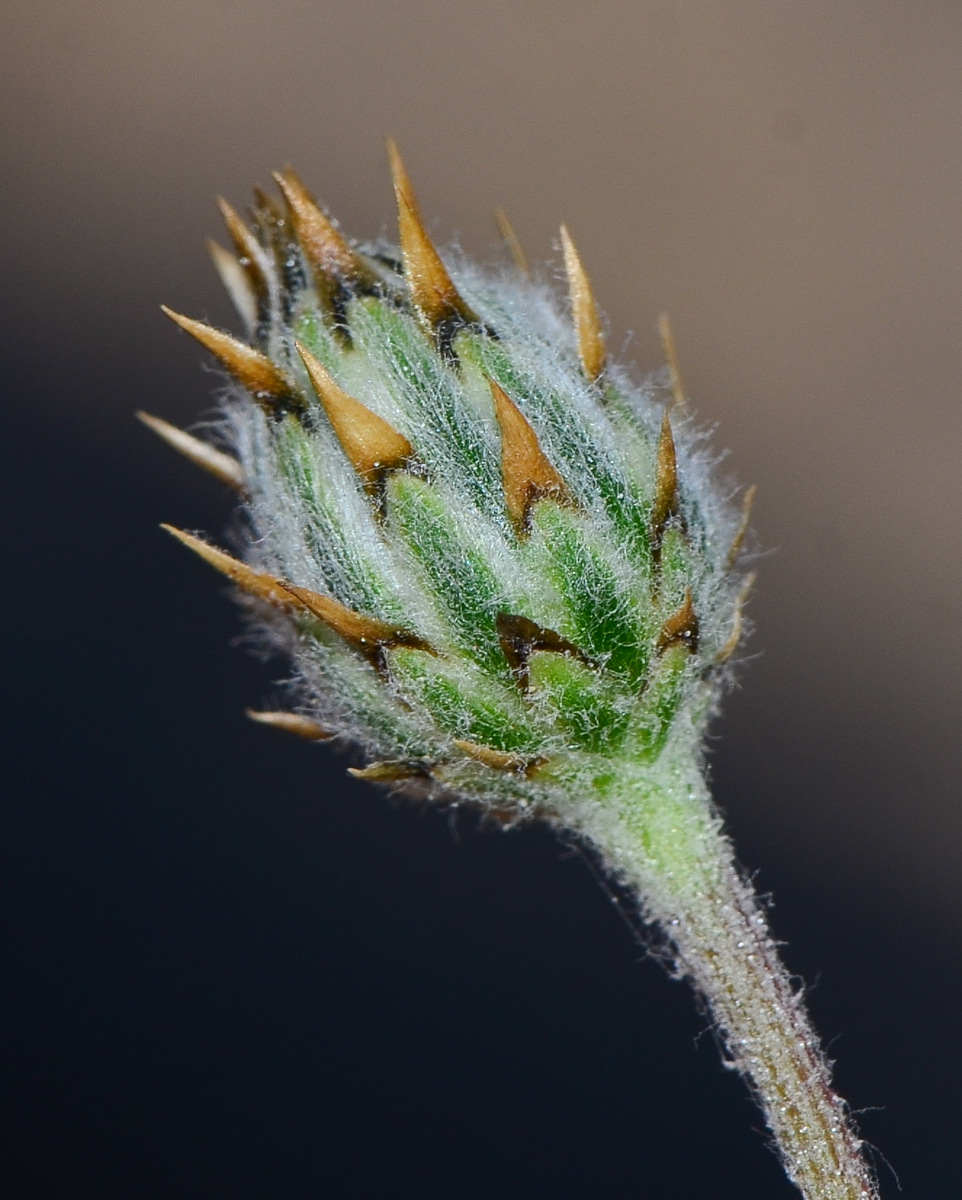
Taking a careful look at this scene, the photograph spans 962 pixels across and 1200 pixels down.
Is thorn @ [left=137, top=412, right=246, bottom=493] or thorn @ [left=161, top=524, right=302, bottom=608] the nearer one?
thorn @ [left=161, top=524, right=302, bottom=608]

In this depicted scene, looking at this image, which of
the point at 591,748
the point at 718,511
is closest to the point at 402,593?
the point at 591,748

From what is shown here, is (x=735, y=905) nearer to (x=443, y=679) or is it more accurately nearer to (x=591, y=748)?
(x=591, y=748)

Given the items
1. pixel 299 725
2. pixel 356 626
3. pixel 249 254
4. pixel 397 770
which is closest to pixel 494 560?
pixel 356 626

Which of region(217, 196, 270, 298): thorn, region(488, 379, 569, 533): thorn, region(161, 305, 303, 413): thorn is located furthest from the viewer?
region(217, 196, 270, 298): thorn

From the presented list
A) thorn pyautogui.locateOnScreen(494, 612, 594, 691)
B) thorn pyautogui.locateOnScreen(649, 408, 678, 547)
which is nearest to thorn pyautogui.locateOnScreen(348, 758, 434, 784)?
thorn pyautogui.locateOnScreen(494, 612, 594, 691)

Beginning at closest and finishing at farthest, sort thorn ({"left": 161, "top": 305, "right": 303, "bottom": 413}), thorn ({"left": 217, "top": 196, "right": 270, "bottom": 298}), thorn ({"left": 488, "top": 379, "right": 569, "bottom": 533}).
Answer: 1. thorn ({"left": 488, "top": 379, "right": 569, "bottom": 533})
2. thorn ({"left": 161, "top": 305, "right": 303, "bottom": 413})
3. thorn ({"left": 217, "top": 196, "right": 270, "bottom": 298})

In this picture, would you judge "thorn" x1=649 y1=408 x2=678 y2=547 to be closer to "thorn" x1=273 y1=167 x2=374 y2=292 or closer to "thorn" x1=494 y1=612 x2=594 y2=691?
"thorn" x1=494 y1=612 x2=594 y2=691

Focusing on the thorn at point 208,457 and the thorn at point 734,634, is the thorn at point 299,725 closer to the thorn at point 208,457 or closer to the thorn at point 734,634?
the thorn at point 208,457

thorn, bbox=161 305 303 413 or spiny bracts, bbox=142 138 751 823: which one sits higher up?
thorn, bbox=161 305 303 413

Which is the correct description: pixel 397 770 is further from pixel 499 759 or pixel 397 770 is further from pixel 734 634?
pixel 734 634
